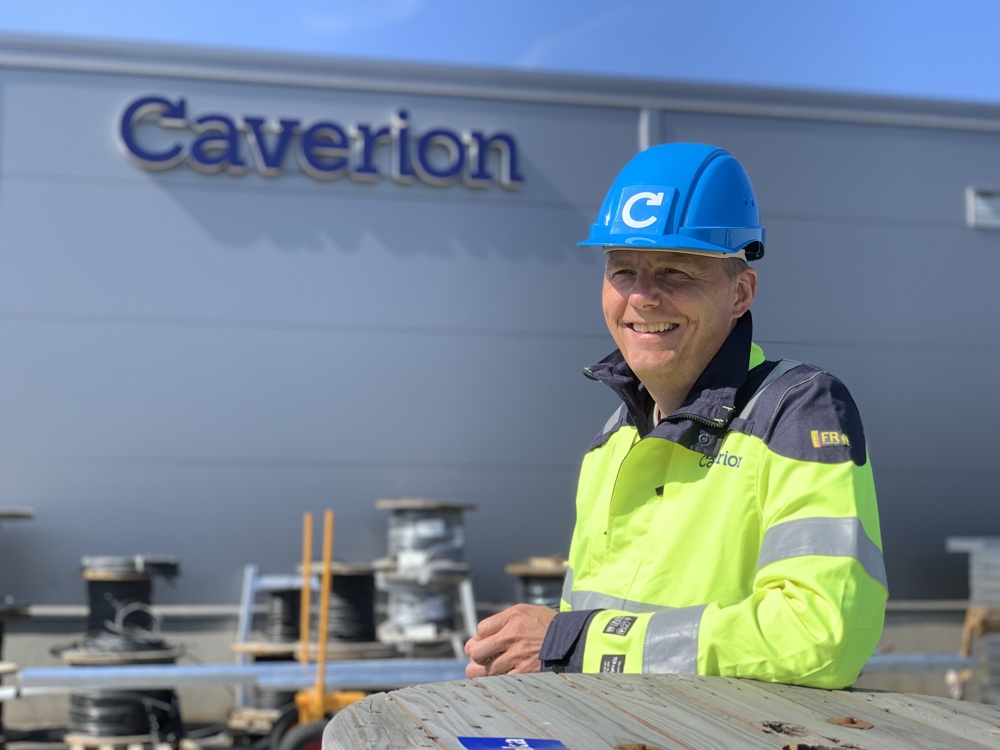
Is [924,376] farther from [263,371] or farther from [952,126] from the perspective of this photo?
[263,371]

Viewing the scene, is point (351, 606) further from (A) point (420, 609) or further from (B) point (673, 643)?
(B) point (673, 643)

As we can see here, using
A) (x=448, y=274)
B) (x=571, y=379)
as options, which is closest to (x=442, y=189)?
(x=448, y=274)

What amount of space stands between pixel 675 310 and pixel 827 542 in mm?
551

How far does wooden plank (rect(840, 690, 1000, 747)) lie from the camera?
1.58 metres

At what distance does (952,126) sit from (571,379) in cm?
442

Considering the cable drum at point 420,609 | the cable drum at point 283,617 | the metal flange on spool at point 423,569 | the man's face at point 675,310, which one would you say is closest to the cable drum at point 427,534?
the metal flange on spool at point 423,569

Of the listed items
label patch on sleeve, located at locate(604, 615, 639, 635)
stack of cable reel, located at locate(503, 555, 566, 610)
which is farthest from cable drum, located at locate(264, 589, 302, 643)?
label patch on sleeve, located at locate(604, 615, 639, 635)

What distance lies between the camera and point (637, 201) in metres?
2.17

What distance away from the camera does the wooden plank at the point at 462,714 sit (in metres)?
1.48

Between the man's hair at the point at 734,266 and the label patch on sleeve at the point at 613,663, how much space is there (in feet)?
2.48

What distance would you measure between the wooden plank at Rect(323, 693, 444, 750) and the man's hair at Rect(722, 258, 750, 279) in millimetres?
1045

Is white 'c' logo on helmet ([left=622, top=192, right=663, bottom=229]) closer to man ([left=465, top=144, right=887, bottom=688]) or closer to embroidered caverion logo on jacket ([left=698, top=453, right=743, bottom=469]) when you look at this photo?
man ([left=465, top=144, right=887, bottom=688])

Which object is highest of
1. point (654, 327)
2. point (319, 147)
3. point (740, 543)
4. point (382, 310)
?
point (319, 147)

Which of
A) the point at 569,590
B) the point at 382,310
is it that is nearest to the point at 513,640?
the point at 569,590
